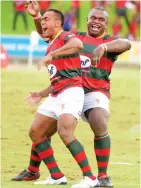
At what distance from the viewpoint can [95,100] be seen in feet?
37.9

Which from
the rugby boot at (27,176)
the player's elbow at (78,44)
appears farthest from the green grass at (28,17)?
the player's elbow at (78,44)

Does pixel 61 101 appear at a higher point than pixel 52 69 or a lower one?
lower

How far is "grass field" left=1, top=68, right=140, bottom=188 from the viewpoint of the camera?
43.1 feet

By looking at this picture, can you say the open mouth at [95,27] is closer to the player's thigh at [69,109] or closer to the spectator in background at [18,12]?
the player's thigh at [69,109]

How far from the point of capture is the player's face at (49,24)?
11.2 meters

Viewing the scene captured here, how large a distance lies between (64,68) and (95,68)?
2.32 ft

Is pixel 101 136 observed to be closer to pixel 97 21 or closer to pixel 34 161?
pixel 34 161

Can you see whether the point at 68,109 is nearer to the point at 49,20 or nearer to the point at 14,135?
the point at 49,20

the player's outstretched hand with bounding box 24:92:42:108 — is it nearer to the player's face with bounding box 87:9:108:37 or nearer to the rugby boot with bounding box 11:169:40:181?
the rugby boot with bounding box 11:169:40:181

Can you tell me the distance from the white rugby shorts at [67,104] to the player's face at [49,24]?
0.79 meters

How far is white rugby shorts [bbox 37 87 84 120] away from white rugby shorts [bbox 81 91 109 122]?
379 millimetres

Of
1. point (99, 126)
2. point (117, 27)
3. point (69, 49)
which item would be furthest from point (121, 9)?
point (69, 49)

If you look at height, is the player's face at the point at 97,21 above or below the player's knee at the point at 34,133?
above

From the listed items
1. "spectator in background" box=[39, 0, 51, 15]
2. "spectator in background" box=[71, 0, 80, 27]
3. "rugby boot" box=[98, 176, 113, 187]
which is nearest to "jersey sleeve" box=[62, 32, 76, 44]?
"rugby boot" box=[98, 176, 113, 187]
